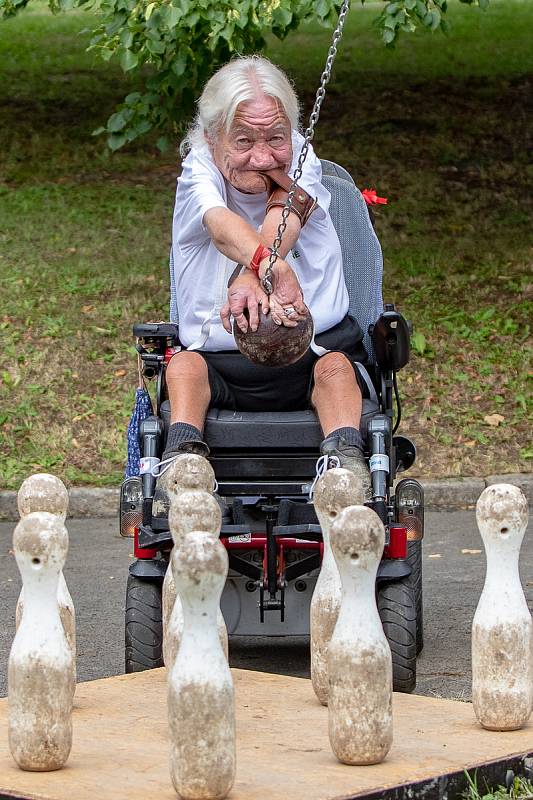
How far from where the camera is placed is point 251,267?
4.77 m

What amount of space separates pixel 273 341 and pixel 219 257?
0.66m

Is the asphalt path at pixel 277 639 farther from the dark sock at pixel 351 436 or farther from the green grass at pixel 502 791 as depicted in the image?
the green grass at pixel 502 791

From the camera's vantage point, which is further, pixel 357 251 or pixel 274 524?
pixel 357 251

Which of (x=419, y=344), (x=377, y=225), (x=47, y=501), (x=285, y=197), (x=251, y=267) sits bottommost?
(x=47, y=501)

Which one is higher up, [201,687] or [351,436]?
[351,436]

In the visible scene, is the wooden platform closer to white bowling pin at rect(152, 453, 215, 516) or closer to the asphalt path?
white bowling pin at rect(152, 453, 215, 516)

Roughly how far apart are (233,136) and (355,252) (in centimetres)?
83

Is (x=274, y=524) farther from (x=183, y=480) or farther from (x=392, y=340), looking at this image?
(x=392, y=340)

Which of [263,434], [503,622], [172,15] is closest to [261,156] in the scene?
[263,434]

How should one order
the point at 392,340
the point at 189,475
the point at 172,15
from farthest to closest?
the point at 172,15
the point at 392,340
the point at 189,475

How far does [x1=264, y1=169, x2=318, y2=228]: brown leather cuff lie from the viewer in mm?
4977

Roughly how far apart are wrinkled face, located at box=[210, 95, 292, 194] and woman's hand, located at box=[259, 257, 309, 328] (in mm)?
452

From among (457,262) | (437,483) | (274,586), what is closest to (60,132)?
(457,262)

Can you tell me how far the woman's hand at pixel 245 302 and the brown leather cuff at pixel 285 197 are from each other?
368mm
